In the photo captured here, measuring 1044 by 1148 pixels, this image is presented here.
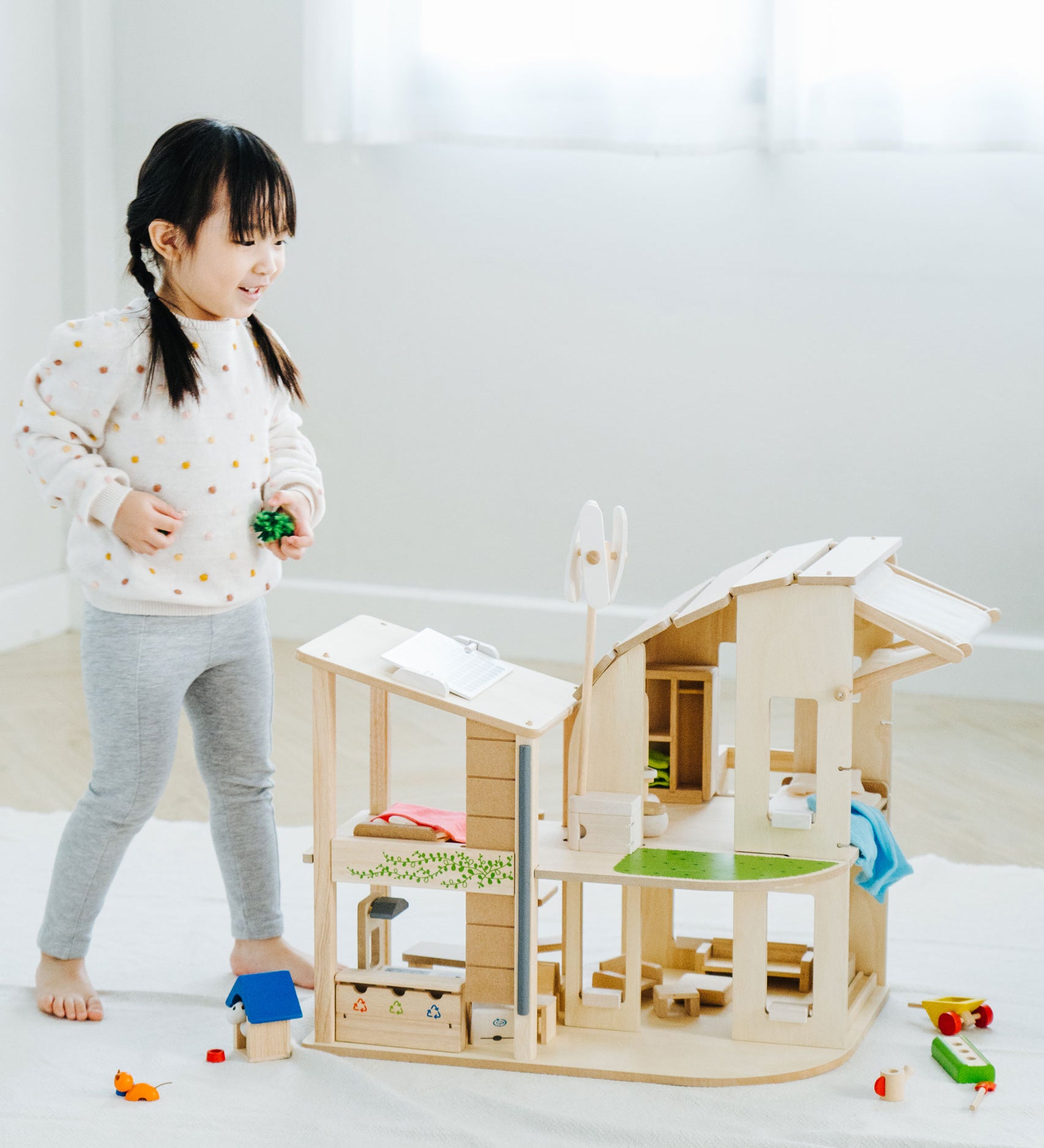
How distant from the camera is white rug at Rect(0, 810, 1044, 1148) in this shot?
3.99 ft

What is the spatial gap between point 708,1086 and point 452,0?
2.17m

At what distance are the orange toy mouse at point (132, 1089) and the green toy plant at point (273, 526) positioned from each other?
0.50 m

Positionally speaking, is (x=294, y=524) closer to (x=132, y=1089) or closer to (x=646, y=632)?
(x=646, y=632)

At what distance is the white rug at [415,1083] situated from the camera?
3.99 feet

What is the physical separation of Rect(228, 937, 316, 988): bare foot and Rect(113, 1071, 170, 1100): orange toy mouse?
23 cm

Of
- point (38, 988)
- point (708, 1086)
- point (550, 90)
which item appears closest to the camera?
point (708, 1086)

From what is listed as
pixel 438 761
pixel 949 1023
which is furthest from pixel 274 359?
pixel 438 761

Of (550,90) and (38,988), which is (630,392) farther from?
(38,988)

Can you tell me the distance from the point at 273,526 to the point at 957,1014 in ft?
2.66

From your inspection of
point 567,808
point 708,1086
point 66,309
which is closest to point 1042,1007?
point 708,1086

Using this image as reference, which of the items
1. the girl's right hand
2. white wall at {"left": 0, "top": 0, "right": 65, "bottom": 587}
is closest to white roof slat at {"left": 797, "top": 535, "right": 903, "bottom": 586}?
the girl's right hand

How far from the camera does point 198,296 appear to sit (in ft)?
4.51

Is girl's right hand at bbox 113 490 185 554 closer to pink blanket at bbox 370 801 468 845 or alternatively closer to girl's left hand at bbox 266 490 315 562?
girl's left hand at bbox 266 490 315 562

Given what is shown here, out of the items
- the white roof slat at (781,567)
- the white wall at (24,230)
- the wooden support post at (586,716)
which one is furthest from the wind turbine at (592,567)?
the white wall at (24,230)
